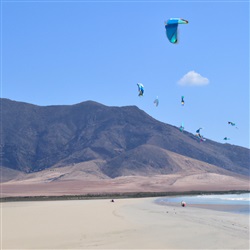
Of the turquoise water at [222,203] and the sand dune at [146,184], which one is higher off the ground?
the turquoise water at [222,203]

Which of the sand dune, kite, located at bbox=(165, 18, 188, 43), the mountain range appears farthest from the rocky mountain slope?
kite, located at bbox=(165, 18, 188, 43)

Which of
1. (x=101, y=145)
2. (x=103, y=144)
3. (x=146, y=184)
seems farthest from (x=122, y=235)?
(x=103, y=144)

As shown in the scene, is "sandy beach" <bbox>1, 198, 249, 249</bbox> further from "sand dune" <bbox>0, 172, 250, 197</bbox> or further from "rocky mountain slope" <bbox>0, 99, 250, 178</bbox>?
"rocky mountain slope" <bbox>0, 99, 250, 178</bbox>

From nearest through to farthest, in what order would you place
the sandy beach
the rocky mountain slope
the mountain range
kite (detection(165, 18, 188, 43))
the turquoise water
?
1. kite (detection(165, 18, 188, 43))
2. the sandy beach
3. the turquoise water
4. the mountain range
5. the rocky mountain slope

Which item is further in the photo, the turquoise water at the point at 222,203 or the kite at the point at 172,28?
the turquoise water at the point at 222,203

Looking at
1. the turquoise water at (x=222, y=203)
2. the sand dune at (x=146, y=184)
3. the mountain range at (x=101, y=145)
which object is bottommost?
the sand dune at (x=146, y=184)

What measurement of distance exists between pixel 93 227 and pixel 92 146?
387 feet

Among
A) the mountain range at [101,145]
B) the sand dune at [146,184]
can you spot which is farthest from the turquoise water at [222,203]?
the mountain range at [101,145]

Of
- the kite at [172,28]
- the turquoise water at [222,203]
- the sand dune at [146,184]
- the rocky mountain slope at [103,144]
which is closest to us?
the kite at [172,28]

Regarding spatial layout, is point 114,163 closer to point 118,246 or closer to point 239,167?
point 239,167

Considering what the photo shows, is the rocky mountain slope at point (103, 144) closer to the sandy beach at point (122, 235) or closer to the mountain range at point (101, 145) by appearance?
the mountain range at point (101, 145)

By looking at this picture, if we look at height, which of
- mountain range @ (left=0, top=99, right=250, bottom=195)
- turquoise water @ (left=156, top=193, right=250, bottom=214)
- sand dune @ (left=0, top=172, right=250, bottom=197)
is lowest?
sand dune @ (left=0, top=172, right=250, bottom=197)

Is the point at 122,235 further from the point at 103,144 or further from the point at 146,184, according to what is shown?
the point at 103,144

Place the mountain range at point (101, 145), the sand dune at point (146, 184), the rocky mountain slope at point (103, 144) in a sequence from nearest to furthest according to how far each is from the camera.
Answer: the sand dune at point (146, 184)
the mountain range at point (101, 145)
the rocky mountain slope at point (103, 144)
